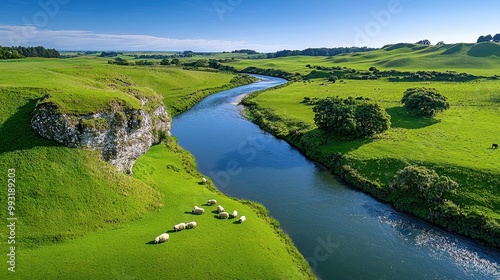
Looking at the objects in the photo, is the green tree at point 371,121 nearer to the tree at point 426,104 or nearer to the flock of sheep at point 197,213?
the tree at point 426,104

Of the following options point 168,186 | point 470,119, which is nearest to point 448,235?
point 168,186

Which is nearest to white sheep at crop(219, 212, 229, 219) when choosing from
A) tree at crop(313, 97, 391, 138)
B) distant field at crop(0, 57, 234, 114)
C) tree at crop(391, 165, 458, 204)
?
distant field at crop(0, 57, 234, 114)

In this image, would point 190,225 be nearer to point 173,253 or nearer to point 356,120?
point 173,253

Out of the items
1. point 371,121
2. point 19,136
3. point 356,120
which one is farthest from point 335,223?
point 19,136

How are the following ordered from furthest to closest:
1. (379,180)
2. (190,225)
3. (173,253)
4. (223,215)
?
(379,180) < (223,215) < (190,225) < (173,253)

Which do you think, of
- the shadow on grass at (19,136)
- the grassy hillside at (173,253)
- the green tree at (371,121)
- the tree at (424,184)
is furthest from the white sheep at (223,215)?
the green tree at (371,121)

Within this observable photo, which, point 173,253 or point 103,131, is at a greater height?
point 103,131
